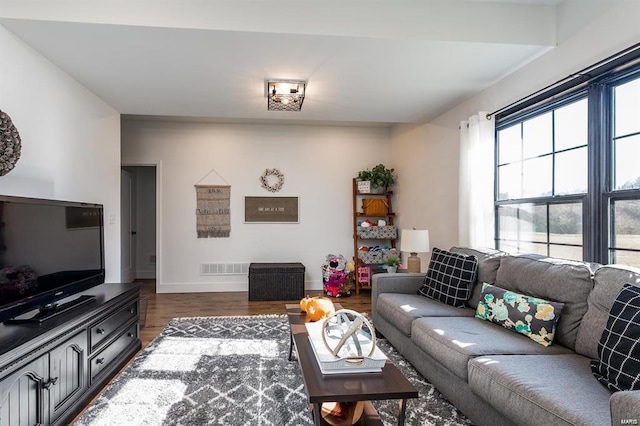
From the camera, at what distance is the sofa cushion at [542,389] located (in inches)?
53.6

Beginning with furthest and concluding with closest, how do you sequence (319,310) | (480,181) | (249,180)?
1. (249,180)
2. (480,181)
3. (319,310)

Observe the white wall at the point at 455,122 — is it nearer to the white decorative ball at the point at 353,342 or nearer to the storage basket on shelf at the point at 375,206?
the storage basket on shelf at the point at 375,206

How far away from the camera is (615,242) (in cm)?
232

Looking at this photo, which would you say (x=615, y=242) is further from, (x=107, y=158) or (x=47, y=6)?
(x=107, y=158)

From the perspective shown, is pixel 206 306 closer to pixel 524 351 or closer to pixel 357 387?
pixel 357 387

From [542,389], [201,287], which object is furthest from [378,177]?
[542,389]

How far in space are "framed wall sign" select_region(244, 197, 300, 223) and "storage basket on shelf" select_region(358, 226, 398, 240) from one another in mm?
1036

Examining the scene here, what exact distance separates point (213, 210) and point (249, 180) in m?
0.72

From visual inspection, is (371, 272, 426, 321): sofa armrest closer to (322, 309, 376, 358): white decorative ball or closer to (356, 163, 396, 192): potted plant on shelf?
(322, 309, 376, 358): white decorative ball

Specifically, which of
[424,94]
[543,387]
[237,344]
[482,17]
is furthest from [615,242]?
[237,344]

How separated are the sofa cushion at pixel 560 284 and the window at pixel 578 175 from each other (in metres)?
0.38

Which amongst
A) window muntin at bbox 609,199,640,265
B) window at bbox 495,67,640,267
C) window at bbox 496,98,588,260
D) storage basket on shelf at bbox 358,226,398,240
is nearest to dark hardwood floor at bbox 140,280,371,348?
storage basket on shelf at bbox 358,226,398,240

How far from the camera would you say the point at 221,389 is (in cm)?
242

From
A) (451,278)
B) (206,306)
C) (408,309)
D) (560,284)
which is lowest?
(206,306)
